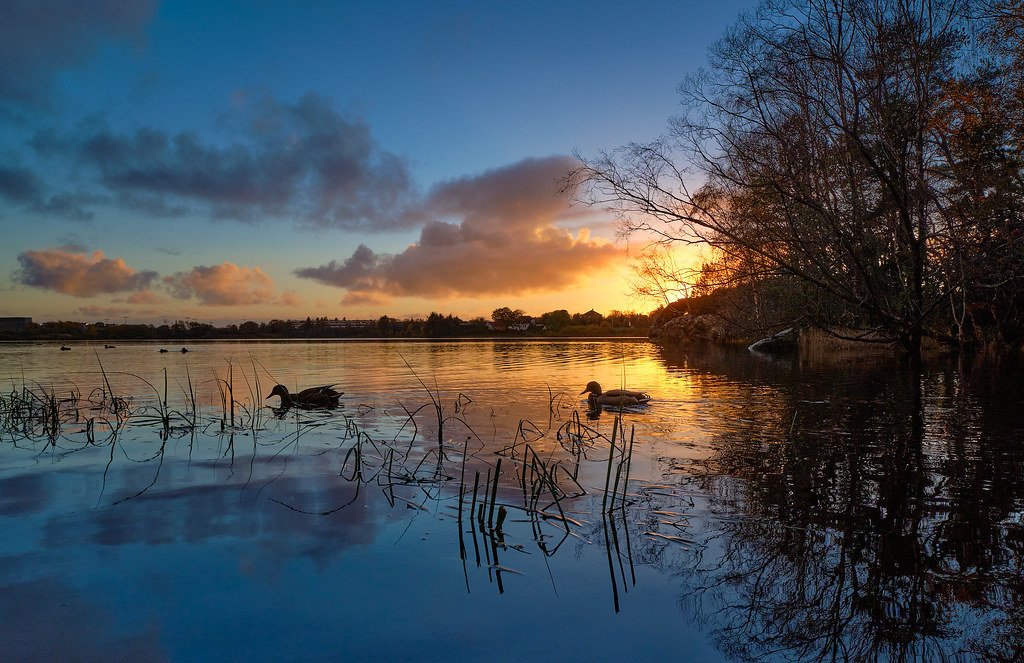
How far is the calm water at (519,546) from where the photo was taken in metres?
3.12

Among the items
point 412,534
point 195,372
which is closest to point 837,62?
point 412,534

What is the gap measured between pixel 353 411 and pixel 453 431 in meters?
3.09

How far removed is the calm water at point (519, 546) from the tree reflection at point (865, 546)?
0.07ft

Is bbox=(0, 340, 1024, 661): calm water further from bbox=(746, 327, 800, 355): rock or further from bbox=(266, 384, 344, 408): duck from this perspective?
bbox=(746, 327, 800, 355): rock

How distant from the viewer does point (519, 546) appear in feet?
14.4

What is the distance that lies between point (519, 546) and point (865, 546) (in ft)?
7.76

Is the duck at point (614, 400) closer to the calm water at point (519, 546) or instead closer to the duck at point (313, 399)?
the calm water at point (519, 546)

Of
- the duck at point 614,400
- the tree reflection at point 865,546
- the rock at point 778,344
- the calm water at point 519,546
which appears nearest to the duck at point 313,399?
the calm water at point 519,546

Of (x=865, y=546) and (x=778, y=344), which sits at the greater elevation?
(x=778, y=344)

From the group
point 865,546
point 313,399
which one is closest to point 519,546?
point 865,546

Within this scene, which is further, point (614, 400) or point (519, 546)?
point (614, 400)

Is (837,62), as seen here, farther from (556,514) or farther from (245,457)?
→ (245,457)

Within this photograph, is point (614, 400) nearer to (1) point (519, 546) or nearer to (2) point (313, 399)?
(2) point (313, 399)

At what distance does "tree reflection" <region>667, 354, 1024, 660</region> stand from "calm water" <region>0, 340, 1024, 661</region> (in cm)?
2
